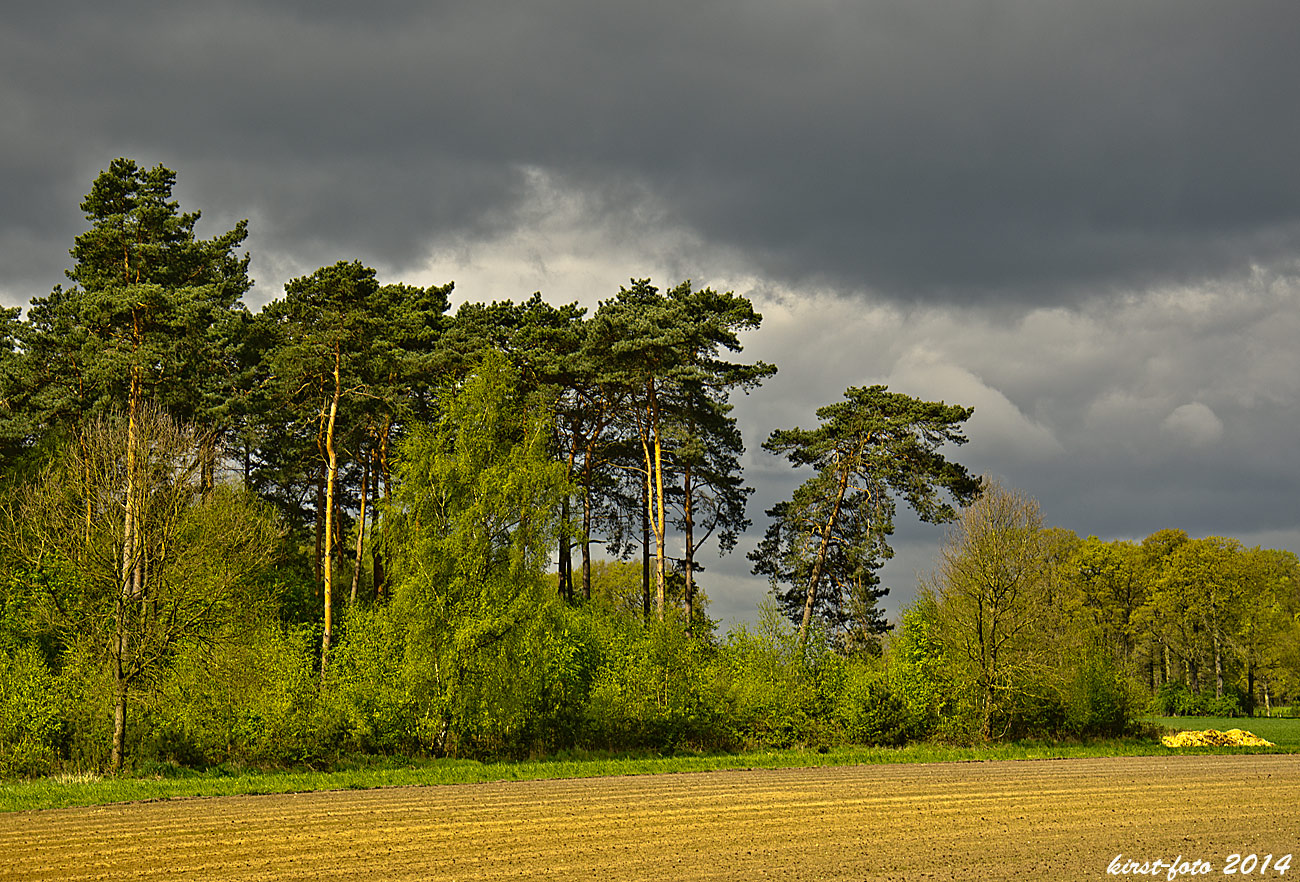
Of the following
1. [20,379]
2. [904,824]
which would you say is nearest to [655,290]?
[20,379]

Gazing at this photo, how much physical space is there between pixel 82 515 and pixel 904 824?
22144 mm

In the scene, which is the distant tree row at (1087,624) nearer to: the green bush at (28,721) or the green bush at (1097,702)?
the green bush at (1097,702)

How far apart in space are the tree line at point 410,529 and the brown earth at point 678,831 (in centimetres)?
718

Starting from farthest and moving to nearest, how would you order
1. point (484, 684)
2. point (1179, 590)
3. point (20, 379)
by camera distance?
1. point (1179, 590)
2. point (20, 379)
3. point (484, 684)

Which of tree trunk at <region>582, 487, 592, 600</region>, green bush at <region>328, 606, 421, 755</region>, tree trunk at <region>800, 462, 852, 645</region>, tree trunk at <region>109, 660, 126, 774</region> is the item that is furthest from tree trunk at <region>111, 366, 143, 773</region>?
tree trunk at <region>800, 462, 852, 645</region>

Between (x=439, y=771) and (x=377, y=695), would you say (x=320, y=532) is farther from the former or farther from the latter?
(x=439, y=771)

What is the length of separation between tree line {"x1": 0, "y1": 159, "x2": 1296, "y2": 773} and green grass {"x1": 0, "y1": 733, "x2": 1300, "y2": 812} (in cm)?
127

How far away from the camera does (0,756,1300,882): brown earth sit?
12.8 meters

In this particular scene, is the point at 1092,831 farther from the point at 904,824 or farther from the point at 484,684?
the point at 484,684

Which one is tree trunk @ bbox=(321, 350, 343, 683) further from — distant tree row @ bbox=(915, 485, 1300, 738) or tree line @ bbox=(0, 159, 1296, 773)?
distant tree row @ bbox=(915, 485, 1300, 738)

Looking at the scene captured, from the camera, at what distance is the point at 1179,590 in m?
67.2

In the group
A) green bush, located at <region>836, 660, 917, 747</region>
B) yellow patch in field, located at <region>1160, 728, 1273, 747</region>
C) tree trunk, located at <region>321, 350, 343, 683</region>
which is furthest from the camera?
yellow patch in field, located at <region>1160, 728, 1273, 747</region>

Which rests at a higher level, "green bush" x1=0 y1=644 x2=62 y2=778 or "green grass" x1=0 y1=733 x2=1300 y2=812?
"green bush" x1=0 y1=644 x2=62 y2=778

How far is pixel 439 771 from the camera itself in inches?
1013
